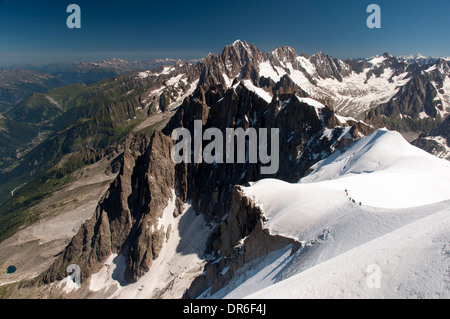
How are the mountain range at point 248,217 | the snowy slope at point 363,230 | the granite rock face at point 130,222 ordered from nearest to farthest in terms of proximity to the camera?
the snowy slope at point 363,230, the mountain range at point 248,217, the granite rock face at point 130,222

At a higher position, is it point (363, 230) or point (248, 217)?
point (363, 230)

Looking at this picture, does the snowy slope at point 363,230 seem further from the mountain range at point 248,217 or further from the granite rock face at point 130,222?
the granite rock face at point 130,222

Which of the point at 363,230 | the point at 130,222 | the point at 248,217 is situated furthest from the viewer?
the point at 130,222

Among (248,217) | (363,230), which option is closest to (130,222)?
(248,217)

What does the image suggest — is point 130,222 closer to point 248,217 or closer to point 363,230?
point 248,217

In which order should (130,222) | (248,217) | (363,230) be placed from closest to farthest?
1. (363,230)
2. (248,217)
3. (130,222)

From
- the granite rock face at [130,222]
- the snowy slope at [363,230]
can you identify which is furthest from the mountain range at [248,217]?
the granite rock face at [130,222]

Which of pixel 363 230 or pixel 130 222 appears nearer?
pixel 363 230

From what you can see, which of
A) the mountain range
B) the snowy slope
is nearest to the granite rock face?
the mountain range

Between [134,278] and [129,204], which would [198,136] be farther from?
[134,278]

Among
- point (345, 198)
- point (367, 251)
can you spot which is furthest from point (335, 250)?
point (345, 198)
